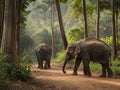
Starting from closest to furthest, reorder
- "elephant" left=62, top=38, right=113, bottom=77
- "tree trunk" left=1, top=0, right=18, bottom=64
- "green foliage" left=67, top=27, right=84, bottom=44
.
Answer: "tree trunk" left=1, top=0, right=18, bottom=64
"elephant" left=62, top=38, right=113, bottom=77
"green foliage" left=67, top=27, right=84, bottom=44

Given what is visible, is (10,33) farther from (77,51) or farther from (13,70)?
(77,51)

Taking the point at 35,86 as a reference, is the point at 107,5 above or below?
above

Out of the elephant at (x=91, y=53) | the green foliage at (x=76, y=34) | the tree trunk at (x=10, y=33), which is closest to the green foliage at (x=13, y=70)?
the tree trunk at (x=10, y=33)

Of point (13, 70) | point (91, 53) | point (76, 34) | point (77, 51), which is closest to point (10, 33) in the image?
point (13, 70)

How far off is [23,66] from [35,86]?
1.31 m

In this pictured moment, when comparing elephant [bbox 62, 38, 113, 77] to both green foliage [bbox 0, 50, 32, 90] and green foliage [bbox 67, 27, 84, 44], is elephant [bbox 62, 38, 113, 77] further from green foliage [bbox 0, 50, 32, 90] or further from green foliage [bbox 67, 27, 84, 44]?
green foliage [bbox 67, 27, 84, 44]

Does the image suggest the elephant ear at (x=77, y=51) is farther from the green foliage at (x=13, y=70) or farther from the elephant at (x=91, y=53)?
the green foliage at (x=13, y=70)

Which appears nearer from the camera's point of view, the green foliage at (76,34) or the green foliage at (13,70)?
the green foliage at (13,70)

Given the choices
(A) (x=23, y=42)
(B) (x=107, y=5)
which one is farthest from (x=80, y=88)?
(A) (x=23, y=42)

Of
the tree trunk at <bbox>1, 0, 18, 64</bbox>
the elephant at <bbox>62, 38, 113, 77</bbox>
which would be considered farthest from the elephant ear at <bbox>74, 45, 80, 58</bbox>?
the tree trunk at <bbox>1, 0, 18, 64</bbox>

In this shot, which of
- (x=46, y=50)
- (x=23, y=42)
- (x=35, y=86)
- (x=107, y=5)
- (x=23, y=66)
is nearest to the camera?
(x=35, y=86)

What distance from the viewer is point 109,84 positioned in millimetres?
13547

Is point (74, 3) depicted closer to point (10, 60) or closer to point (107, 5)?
point (107, 5)

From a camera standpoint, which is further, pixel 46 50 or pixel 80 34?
pixel 80 34
